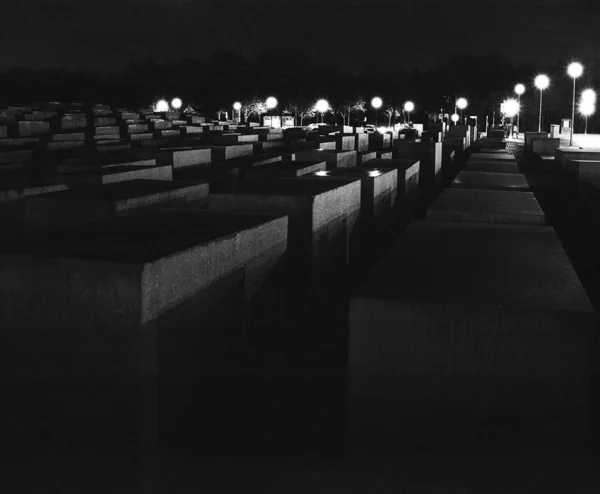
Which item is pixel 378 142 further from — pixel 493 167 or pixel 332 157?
pixel 332 157

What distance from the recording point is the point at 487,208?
771 cm

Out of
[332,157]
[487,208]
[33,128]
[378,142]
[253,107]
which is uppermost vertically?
[253,107]

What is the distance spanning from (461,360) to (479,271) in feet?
3.30

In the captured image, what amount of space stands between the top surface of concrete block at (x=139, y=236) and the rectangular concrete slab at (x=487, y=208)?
81.8 inches

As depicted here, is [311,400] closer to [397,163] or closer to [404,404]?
[404,404]

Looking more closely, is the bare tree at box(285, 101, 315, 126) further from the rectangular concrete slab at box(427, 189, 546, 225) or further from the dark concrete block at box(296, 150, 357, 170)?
the rectangular concrete slab at box(427, 189, 546, 225)

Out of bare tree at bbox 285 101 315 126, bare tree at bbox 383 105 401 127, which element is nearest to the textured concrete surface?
bare tree at bbox 285 101 315 126

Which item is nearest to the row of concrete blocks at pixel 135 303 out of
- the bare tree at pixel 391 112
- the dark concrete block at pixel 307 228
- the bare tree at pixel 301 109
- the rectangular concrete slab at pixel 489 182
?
the dark concrete block at pixel 307 228

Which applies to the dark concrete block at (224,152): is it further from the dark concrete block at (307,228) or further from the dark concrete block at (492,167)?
the dark concrete block at (307,228)

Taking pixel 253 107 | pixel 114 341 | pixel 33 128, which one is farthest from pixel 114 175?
pixel 253 107

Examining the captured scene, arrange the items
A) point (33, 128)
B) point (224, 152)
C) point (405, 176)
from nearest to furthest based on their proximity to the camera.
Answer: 1. point (405, 176)
2. point (224, 152)
3. point (33, 128)

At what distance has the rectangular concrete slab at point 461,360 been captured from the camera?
139 inches

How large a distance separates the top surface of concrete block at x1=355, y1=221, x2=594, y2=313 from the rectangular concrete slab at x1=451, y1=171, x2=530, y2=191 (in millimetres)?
4513

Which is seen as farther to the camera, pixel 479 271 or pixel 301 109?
pixel 301 109
